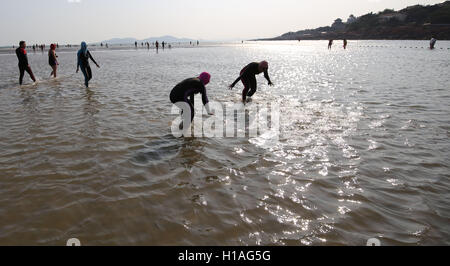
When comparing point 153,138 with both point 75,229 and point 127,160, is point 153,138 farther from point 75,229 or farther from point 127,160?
point 75,229

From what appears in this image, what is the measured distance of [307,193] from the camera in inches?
166

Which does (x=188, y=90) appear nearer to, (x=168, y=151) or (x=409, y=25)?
(x=168, y=151)

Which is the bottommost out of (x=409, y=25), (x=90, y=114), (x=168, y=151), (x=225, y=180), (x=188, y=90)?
(x=225, y=180)

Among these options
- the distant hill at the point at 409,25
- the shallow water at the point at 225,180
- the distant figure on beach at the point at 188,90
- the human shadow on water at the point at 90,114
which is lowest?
the shallow water at the point at 225,180

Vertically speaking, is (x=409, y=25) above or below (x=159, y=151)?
above

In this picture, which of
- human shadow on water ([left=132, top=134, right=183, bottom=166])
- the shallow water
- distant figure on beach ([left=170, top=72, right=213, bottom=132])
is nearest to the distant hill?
the shallow water

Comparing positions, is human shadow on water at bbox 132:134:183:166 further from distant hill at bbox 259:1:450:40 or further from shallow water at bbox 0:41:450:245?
distant hill at bbox 259:1:450:40

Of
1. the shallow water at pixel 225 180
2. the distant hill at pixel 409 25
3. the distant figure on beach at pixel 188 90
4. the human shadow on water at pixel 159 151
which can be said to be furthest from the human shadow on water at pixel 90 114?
the distant hill at pixel 409 25

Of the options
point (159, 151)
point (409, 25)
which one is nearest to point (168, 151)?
point (159, 151)

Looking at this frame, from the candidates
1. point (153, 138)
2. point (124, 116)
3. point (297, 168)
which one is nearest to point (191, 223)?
point (297, 168)

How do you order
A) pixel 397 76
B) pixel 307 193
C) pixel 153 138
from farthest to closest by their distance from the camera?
pixel 397 76 < pixel 153 138 < pixel 307 193

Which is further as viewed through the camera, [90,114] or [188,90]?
[90,114]

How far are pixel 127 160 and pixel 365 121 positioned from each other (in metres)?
6.73

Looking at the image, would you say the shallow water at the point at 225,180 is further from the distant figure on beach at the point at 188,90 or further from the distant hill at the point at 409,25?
the distant hill at the point at 409,25
